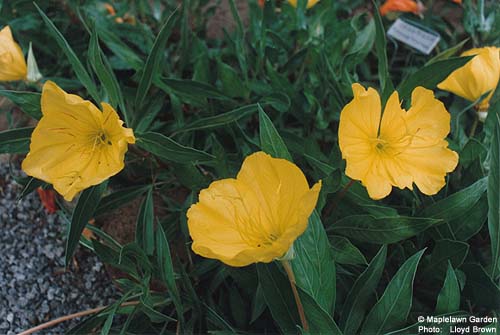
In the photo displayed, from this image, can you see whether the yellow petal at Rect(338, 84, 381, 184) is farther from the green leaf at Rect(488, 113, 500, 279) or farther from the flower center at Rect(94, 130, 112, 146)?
the flower center at Rect(94, 130, 112, 146)

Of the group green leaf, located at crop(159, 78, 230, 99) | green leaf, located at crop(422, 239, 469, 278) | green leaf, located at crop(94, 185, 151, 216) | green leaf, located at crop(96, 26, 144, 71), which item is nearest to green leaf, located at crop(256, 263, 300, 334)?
green leaf, located at crop(422, 239, 469, 278)

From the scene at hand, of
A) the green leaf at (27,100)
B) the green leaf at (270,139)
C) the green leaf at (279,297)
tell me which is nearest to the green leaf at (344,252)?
the green leaf at (279,297)

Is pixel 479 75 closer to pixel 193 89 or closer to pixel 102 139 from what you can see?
pixel 193 89

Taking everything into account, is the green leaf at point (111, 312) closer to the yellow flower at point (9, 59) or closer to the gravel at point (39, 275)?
the gravel at point (39, 275)

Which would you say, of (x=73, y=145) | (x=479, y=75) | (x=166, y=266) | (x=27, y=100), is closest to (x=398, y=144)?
(x=479, y=75)

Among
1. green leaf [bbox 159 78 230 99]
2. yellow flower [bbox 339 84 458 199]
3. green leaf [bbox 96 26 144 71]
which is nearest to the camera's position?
yellow flower [bbox 339 84 458 199]

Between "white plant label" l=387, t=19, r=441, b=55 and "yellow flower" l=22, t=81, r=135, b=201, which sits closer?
"yellow flower" l=22, t=81, r=135, b=201
